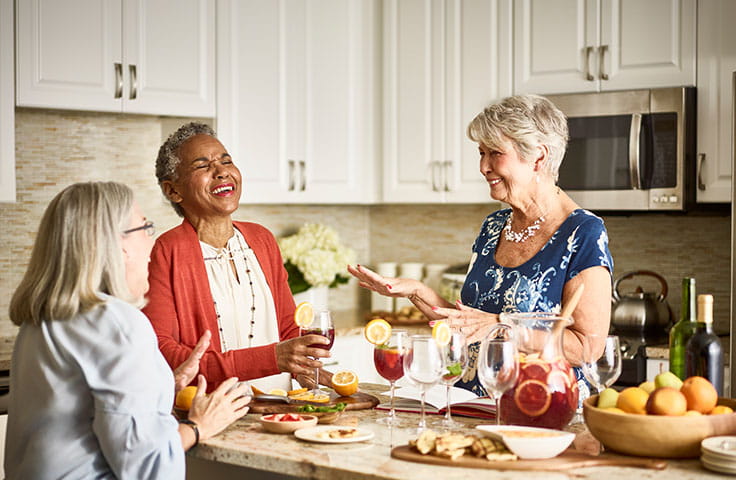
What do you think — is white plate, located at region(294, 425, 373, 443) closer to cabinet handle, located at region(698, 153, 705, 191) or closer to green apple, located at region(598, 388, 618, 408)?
green apple, located at region(598, 388, 618, 408)

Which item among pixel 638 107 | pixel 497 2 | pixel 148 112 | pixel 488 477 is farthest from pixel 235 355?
pixel 497 2

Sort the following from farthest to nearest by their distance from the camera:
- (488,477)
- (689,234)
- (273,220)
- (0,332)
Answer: (273,220) < (689,234) < (0,332) < (488,477)

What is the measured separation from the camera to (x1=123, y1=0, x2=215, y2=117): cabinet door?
3672 millimetres

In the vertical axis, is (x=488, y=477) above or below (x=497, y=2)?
below

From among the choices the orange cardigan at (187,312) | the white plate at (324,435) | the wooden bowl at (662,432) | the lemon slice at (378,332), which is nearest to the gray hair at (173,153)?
the orange cardigan at (187,312)

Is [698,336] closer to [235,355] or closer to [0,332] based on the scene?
[235,355]

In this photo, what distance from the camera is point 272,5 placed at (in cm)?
417

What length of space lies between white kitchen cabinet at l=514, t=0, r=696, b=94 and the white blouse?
6.56 feet

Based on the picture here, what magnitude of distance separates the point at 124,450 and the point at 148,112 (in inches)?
89.4

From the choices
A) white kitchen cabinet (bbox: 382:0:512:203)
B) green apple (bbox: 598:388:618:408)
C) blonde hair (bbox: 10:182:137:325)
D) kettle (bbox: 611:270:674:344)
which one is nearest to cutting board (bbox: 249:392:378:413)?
blonde hair (bbox: 10:182:137:325)

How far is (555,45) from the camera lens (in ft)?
13.3

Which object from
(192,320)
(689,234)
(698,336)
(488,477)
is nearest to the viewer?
(488,477)

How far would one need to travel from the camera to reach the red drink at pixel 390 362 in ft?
6.39

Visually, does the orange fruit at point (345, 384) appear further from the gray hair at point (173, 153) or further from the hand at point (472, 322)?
the gray hair at point (173, 153)
